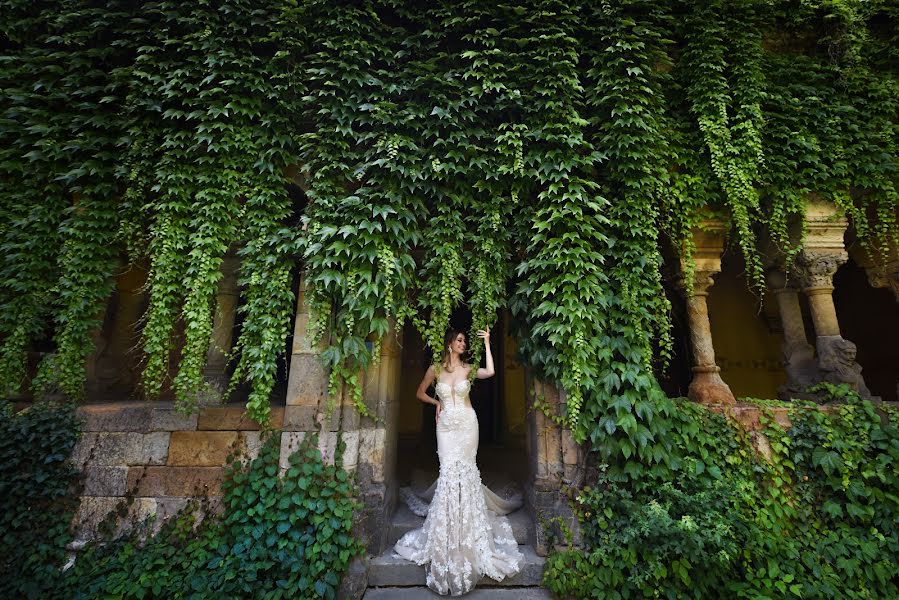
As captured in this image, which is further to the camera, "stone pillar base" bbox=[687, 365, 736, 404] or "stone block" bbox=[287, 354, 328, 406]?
"stone pillar base" bbox=[687, 365, 736, 404]

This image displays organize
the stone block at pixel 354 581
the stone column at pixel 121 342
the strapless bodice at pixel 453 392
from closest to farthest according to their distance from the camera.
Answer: the stone block at pixel 354 581
the strapless bodice at pixel 453 392
the stone column at pixel 121 342

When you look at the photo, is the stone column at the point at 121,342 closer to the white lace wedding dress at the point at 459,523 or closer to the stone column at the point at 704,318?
the white lace wedding dress at the point at 459,523

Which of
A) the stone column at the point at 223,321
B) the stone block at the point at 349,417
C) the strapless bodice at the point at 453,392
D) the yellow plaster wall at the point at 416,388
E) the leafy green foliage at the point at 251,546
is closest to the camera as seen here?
the leafy green foliage at the point at 251,546

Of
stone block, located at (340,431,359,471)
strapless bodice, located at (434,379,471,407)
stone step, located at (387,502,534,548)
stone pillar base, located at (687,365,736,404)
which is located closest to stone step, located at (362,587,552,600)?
stone step, located at (387,502,534,548)

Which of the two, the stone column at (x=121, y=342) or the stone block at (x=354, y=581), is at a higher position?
the stone column at (x=121, y=342)

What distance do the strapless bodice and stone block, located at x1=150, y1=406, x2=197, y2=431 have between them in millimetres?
2509

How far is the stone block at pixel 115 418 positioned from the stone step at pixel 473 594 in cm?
279

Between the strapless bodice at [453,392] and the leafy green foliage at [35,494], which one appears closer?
the leafy green foliage at [35,494]

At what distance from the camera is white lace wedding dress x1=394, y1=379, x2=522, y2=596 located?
3.37 meters

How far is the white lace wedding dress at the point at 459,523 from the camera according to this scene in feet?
11.1

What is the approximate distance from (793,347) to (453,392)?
4315 millimetres

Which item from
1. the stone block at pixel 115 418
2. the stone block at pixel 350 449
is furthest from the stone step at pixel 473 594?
the stone block at pixel 115 418

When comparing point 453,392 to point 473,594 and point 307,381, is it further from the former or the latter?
point 473,594

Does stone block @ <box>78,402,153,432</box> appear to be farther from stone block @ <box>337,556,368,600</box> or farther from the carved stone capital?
the carved stone capital
